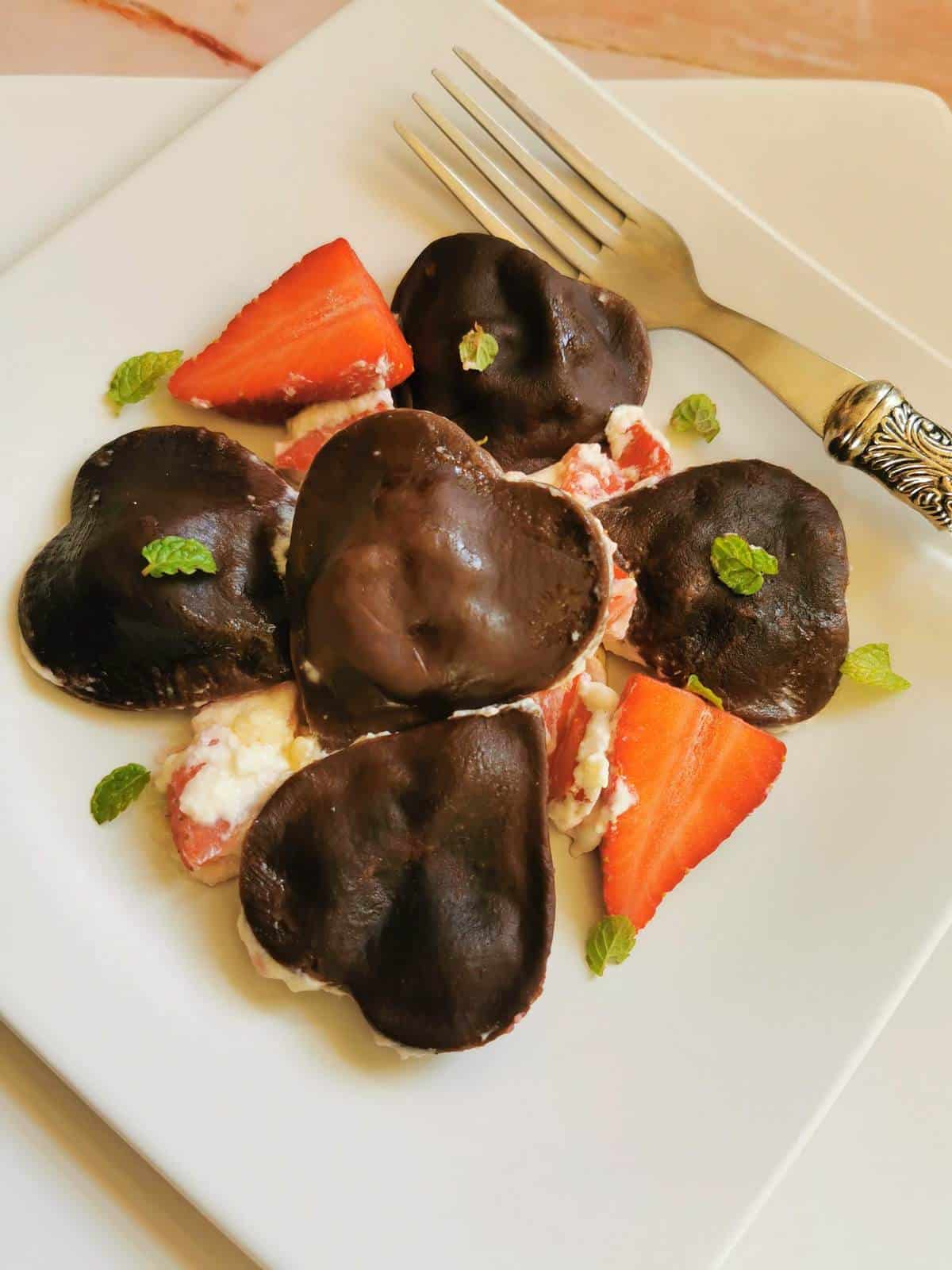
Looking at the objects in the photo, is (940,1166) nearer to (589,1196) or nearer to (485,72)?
(589,1196)

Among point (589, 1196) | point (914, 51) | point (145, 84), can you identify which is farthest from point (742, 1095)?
point (914, 51)

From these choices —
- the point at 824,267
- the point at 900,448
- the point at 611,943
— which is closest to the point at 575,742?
the point at 611,943

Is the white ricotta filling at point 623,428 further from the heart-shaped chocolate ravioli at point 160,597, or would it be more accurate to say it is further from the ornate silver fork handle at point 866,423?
the heart-shaped chocolate ravioli at point 160,597

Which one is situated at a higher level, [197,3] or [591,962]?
[197,3]

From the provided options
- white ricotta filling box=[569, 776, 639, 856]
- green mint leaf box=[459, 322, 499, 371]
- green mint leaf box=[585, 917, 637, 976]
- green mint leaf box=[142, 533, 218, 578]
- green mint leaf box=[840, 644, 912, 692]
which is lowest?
green mint leaf box=[585, 917, 637, 976]

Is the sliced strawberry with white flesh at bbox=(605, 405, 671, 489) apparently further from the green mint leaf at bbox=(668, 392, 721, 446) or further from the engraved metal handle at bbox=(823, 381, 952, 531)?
the engraved metal handle at bbox=(823, 381, 952, 531)

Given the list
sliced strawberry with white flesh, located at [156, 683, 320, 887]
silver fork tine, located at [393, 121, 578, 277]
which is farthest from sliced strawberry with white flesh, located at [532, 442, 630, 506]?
sliced strawberry with white flesh, located at [156, 683, 320, 887]

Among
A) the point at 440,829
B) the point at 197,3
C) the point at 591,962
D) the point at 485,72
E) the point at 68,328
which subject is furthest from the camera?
the point at 197,3
